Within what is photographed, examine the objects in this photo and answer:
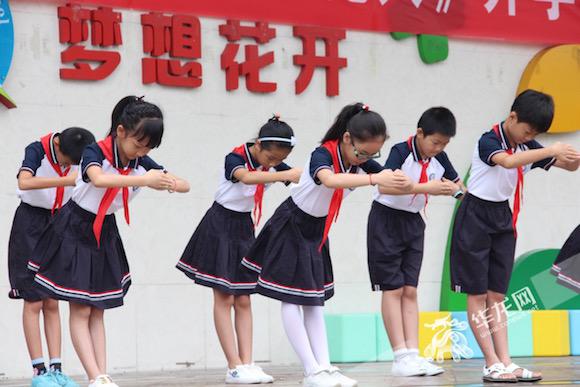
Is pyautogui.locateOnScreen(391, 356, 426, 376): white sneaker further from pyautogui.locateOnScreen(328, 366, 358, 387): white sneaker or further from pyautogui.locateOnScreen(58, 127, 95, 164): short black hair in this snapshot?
pyautogui.locateOnScreen(58, 127, 95, 164): short black hair

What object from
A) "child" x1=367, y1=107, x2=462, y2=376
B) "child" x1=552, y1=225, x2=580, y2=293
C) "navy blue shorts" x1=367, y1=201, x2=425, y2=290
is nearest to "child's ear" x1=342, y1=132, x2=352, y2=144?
"child" x1=367, y1=107, x2=462, y2=376

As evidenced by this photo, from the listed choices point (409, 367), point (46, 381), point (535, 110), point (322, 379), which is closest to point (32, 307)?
point (46, 381)

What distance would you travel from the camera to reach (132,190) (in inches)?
197

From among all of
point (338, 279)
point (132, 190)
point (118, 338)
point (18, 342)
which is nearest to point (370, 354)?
point (338, 279)

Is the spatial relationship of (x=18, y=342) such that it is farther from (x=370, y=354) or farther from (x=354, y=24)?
(x=354, y=24)

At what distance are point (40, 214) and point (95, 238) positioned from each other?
984mm

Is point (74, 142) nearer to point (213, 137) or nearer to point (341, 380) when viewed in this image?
point (341, 380)

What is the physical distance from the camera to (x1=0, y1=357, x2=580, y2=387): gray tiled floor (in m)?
5.36

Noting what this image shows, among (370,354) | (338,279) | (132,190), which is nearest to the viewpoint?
(132,190)

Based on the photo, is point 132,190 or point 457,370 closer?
point 132,190

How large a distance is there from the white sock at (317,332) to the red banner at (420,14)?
9.46ft

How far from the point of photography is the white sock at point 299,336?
4.96 metres

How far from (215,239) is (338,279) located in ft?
6.67

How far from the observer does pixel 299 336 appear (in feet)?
16.3
